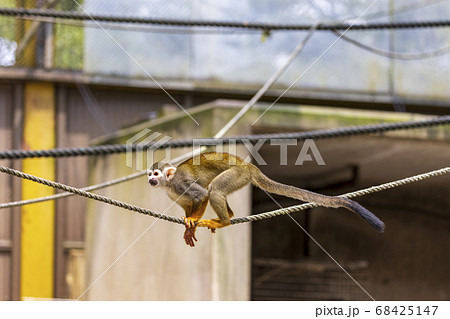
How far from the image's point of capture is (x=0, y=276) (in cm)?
488

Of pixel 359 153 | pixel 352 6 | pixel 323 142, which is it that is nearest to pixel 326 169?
pixel 359 153

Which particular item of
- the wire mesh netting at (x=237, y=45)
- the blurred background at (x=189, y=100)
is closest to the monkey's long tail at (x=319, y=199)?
the blurred background at (x=189, y=100)

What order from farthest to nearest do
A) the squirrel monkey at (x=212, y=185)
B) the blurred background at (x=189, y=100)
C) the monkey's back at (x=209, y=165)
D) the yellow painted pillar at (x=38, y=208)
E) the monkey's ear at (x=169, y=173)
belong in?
the yellow painted pillar at (x=38, y=208), the blurred background at (x=189, y=100), the monkey's ear at (x=169, y=173), the monkey's back at (x=209, y=165), the squirrel monkey at (x=212, y=185)

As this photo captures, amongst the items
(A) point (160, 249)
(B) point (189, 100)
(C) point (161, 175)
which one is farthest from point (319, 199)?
(B) point (189, 100)

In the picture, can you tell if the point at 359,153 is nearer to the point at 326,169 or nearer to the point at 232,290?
the point at 326,169

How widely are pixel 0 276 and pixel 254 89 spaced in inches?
91.1

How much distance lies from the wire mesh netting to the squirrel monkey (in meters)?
2.55

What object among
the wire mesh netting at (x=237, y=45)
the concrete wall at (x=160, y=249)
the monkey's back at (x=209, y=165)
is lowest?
the concrete wall at (x=160, y=249)

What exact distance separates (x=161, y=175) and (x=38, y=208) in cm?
268

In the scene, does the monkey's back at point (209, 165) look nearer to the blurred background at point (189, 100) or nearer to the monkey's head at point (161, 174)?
the monkey's head at point (161, 174)

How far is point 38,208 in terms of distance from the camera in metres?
4.97

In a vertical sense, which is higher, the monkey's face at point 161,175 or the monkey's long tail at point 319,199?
the monkey's face at point 161,175

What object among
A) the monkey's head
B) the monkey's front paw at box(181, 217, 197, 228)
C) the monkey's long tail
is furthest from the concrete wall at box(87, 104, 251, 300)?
the monkey's front paw at box(181, 217, 197, 228)

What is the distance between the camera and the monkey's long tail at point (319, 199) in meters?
1.77
